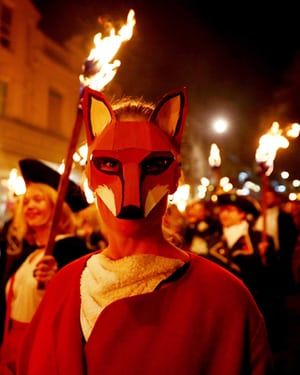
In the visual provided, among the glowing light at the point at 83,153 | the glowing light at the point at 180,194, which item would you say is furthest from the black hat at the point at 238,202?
the glowing light at the point at 83,153

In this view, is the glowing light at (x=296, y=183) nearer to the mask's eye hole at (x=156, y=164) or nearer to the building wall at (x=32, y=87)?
the mask's eye hole at (x=156, y=164)

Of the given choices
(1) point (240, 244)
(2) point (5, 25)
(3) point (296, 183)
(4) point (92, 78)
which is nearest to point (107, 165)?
(4) point (92, 78)

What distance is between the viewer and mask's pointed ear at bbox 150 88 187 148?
190 centimetres

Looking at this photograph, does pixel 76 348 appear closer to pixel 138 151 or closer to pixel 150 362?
pixel 150 362

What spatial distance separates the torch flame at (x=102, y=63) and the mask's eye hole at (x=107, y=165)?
4.44ft

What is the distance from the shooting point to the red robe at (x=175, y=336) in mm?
1612

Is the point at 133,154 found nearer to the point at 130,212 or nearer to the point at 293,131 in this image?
the point at 130,212

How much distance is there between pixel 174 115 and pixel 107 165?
0.35 metres

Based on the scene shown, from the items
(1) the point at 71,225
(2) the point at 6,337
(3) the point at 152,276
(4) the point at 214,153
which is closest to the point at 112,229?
(3) the point at 152,276

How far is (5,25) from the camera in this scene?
60.4 ft

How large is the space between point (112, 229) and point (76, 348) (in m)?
0.45

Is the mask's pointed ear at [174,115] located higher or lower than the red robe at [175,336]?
higher

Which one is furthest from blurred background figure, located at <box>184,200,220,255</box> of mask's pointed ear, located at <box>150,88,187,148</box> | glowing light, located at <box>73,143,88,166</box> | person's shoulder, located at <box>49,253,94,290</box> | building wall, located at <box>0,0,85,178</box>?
building wall, located at <box>0,0,85,178</box>

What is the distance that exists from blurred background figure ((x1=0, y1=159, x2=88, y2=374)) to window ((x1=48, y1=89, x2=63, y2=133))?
56.7 ft
